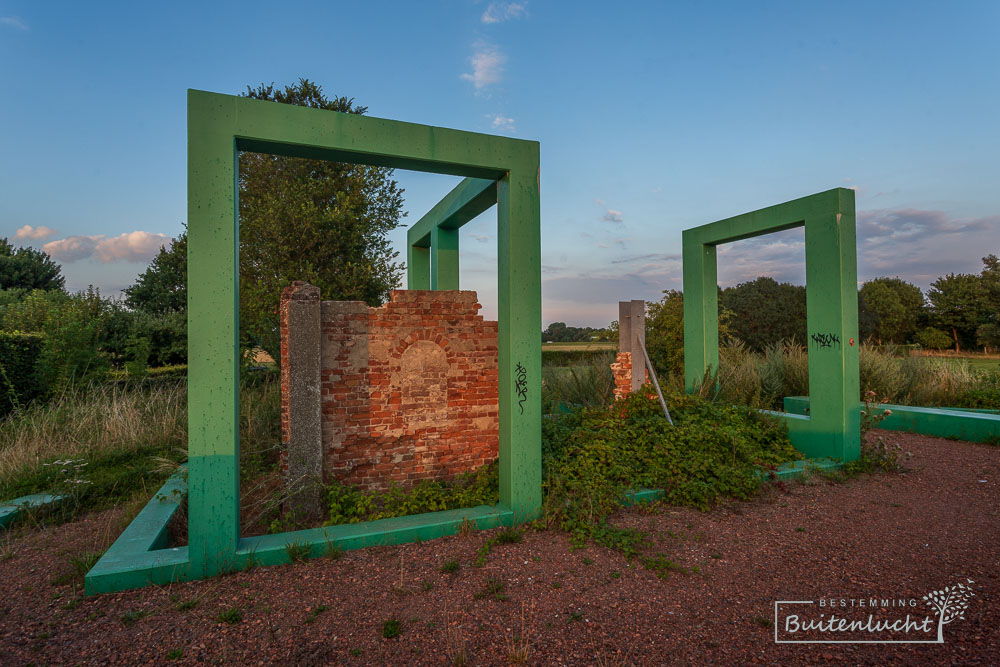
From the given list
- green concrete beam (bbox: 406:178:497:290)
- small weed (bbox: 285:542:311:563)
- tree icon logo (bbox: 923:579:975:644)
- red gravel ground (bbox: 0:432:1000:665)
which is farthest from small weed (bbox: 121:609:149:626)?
tree icon logo (bbox: 923:579:975:644)

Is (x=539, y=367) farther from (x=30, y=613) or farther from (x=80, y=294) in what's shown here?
(x=80, y=294)

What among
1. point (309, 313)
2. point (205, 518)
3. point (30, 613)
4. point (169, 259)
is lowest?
point (30, 613)

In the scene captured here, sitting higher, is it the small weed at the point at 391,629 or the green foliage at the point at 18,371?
the green foliage at the point at 18,371

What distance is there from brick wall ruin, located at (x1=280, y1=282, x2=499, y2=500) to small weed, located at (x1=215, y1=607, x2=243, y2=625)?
1.56 metres

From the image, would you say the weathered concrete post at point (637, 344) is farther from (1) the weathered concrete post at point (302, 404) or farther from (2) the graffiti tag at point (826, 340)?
(1) the weathered concrete post at point (302, 404)

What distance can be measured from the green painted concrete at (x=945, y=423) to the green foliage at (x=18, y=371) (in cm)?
1276

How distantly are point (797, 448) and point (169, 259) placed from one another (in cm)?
2205

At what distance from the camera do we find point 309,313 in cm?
442

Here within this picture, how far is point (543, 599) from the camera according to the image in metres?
2.98

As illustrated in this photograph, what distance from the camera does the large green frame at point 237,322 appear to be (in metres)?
3.28

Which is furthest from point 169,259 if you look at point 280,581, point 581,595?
point 581,595

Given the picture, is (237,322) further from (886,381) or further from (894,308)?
(894,308)

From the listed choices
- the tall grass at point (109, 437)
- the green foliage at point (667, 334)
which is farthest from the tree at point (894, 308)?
the tall grass at point (109, 437)

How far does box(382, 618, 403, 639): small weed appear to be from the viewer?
2625mm
